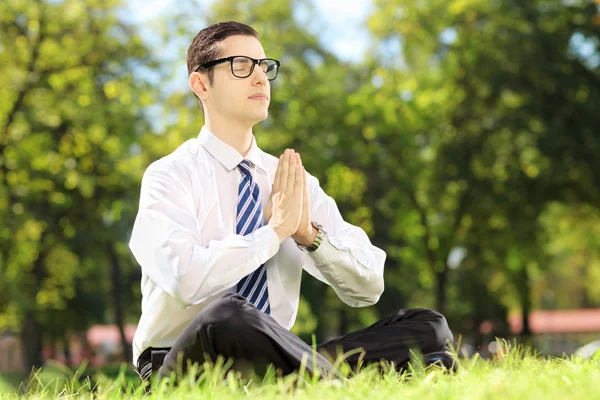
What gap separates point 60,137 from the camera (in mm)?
24547

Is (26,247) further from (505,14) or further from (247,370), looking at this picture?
(247,370)

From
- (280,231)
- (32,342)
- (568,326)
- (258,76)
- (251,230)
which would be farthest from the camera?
(568,326)

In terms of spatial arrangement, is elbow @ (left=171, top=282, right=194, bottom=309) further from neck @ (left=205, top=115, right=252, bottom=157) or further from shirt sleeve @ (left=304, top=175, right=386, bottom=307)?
neck @ (left=205, top=115, right=252, bottom=157)

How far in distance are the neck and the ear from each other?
0.50 ft

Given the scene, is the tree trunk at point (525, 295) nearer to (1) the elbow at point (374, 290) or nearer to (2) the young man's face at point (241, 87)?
(1) the elbow at point (374, 290)

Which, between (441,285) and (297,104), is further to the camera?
(441,285)

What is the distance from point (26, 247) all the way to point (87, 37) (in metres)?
6.30

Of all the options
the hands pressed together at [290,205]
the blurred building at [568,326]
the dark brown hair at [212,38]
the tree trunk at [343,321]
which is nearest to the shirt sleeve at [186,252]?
the hands pressed together at [290,205]

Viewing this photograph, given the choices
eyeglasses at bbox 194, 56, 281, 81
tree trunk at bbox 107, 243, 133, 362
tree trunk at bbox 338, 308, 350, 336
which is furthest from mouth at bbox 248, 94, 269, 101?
tree trunk at bbox 338, 308, 350, 336

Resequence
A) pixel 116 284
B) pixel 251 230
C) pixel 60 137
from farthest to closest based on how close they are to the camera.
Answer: pixel 116 284 < pixel 60 137 < pixel 251 230

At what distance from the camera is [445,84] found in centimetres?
2639

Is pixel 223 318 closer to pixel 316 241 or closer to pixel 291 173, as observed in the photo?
pixel 316 241

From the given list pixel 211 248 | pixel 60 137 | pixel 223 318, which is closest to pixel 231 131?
pixel 211 248

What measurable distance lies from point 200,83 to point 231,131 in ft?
1.15
